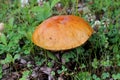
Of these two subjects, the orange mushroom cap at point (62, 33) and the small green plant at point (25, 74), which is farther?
the small green plant at point (25, 74)

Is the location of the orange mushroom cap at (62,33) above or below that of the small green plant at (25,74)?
above

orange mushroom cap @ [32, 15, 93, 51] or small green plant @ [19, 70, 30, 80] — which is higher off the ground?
orange mushroom cap @ [32, 15, 93, 51]

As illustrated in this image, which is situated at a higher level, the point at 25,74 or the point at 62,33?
the point at 62,33

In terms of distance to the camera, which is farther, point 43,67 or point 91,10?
point 91,10

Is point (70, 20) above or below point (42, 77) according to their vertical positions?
above

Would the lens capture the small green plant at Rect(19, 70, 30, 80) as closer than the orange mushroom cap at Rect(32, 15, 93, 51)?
No

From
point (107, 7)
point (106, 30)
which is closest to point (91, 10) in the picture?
point (107, 7)

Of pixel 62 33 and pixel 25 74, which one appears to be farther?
pixel 25 74

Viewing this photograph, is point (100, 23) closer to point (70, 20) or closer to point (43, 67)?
point (70, 20)
